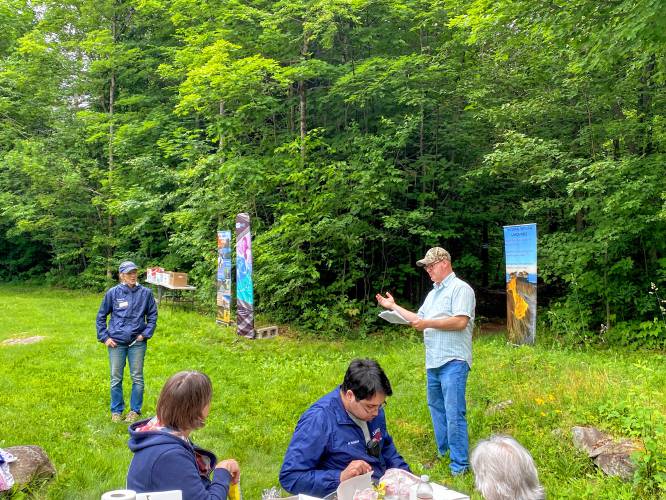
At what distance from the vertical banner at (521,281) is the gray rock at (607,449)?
4.30 meters

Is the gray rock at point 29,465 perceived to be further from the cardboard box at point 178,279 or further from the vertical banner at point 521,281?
the cardboard box at point 178,279

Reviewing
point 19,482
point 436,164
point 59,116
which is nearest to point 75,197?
point 59,116

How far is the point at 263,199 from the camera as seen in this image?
12.4 m

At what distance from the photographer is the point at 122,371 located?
593cm

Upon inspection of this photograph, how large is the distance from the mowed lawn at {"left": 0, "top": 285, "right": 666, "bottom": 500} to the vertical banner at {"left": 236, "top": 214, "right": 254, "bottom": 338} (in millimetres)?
328

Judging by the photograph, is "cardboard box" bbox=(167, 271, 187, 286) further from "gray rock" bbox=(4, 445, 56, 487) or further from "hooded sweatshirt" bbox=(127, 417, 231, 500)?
"hooded sweatshirt" bbox=(127, 417, 231, 500)

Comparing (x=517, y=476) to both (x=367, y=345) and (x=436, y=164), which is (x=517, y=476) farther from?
(x=436, y=164)

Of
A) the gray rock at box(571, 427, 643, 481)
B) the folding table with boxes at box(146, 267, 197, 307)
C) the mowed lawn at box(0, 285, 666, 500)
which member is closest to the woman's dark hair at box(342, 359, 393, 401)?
the mowed lawn at box(0, 285, 666, 500)

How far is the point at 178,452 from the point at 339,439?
0.87 meters

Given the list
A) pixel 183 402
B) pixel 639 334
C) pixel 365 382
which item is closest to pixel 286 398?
pixel 365 382

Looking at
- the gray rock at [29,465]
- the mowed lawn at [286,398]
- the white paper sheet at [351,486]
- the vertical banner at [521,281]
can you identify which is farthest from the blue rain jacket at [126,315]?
the vertical banner at [521,281]

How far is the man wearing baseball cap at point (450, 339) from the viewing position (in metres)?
4.34

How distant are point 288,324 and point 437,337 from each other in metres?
7.51

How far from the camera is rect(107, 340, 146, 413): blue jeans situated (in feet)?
19.2
